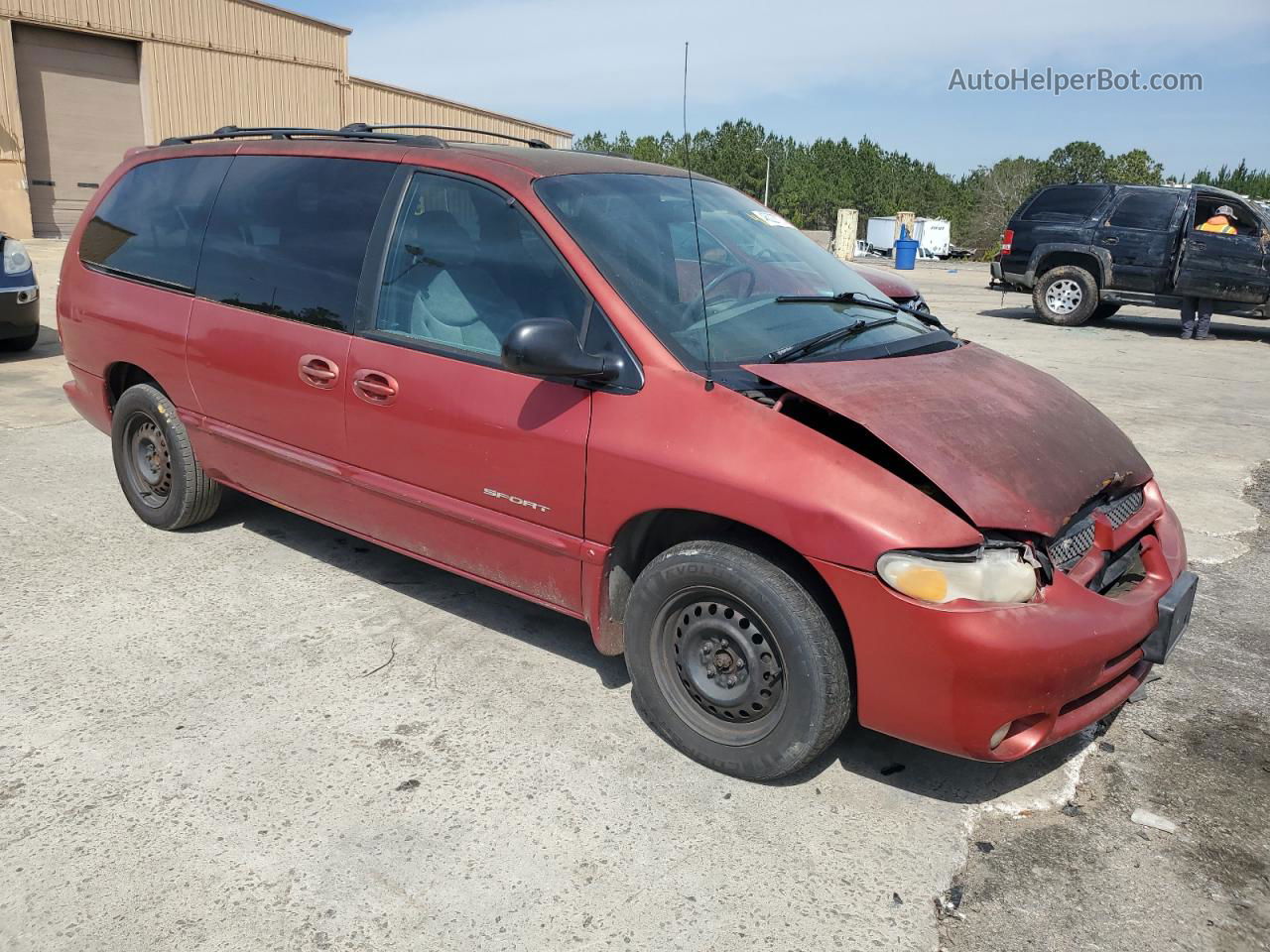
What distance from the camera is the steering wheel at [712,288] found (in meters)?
3.25

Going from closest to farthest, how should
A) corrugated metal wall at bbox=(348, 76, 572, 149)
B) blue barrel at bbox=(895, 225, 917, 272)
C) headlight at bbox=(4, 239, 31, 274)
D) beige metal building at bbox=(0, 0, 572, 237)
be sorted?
1. headlight at bbox=(4, 239, 31, 274)
2. beige metal building at bbox=(0, 0, 572, 237)
3. corrugated metal wall at bbox=(348, 76, 572, 149)
4. blue barrel at bbox=(895, 225, 917, 272)

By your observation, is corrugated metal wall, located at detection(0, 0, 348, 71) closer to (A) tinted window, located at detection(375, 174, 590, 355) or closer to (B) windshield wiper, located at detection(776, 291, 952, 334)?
(A) tinted window, located at detection(375, 174, 590, 355)

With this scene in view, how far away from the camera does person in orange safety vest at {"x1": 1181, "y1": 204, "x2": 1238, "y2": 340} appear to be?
519 inches

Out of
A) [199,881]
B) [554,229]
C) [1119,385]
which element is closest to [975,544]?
[554,229]

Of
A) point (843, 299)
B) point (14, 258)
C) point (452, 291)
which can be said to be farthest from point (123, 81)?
point (843, 299)

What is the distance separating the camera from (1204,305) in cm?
1370

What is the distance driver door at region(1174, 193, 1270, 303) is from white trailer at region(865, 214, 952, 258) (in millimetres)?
24054

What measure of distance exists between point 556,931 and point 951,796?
1.31 m

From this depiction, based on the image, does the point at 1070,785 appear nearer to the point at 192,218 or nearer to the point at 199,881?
the point at 199,881

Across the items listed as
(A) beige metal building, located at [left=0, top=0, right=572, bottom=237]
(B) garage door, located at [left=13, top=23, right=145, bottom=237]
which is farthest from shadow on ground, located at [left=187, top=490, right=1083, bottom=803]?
(A) beige metal building, located at [left=0, top=0, right=572, bottom=237]

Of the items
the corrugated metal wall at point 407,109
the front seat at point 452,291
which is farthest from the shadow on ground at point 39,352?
the corrugated metal wall at point 407,109

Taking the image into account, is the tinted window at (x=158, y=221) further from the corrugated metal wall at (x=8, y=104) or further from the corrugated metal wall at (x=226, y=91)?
the corrugated metal wall at (x=226, y=91)

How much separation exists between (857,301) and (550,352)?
144 cm

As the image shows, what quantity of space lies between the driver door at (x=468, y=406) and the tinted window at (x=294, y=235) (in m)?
0.20
